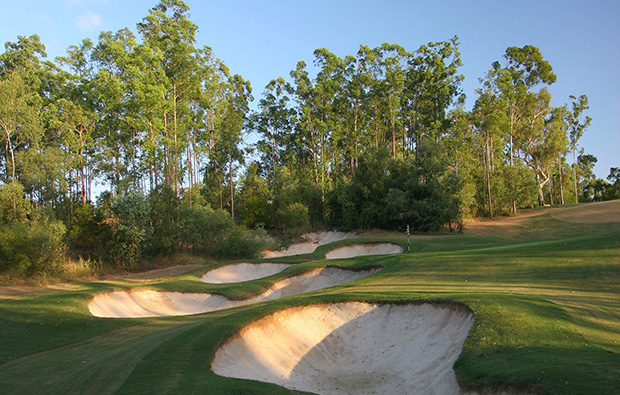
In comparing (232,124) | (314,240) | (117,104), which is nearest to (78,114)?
(117,104)

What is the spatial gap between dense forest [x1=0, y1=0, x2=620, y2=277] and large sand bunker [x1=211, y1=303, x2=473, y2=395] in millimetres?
21674

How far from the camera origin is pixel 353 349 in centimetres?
1235

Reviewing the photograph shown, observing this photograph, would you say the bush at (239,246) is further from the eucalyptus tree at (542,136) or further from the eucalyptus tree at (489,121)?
the eucalyptus tree at (542,136)

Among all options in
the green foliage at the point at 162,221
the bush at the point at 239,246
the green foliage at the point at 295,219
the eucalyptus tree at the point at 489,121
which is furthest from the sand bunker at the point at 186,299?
the eucalyptus tree at the point at 489,121

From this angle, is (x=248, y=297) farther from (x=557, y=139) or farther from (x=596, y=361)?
(x=557, y=139)

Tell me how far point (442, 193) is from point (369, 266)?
21.7 meters

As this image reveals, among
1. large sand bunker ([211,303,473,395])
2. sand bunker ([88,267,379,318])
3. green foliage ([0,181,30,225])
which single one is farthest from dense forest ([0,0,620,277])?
large sand bunker ([211,303,473,395])

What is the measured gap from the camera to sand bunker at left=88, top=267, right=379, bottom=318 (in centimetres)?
1909

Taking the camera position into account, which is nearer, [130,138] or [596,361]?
[596,361]

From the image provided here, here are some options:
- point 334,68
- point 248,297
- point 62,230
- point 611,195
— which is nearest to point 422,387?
point 248,297

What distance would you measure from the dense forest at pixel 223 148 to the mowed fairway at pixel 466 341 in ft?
51.9

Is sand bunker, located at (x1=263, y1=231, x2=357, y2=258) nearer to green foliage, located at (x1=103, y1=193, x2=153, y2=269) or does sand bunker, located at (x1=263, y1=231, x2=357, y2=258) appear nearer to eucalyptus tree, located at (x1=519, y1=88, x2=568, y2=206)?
green foliage, located at (x1=103, y1=193, x2=153, y2=269)

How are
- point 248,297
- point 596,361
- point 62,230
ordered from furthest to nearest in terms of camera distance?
1. point 62,230
2. point 248,297
3. point 596,361

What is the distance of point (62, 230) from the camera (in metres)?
28.2
